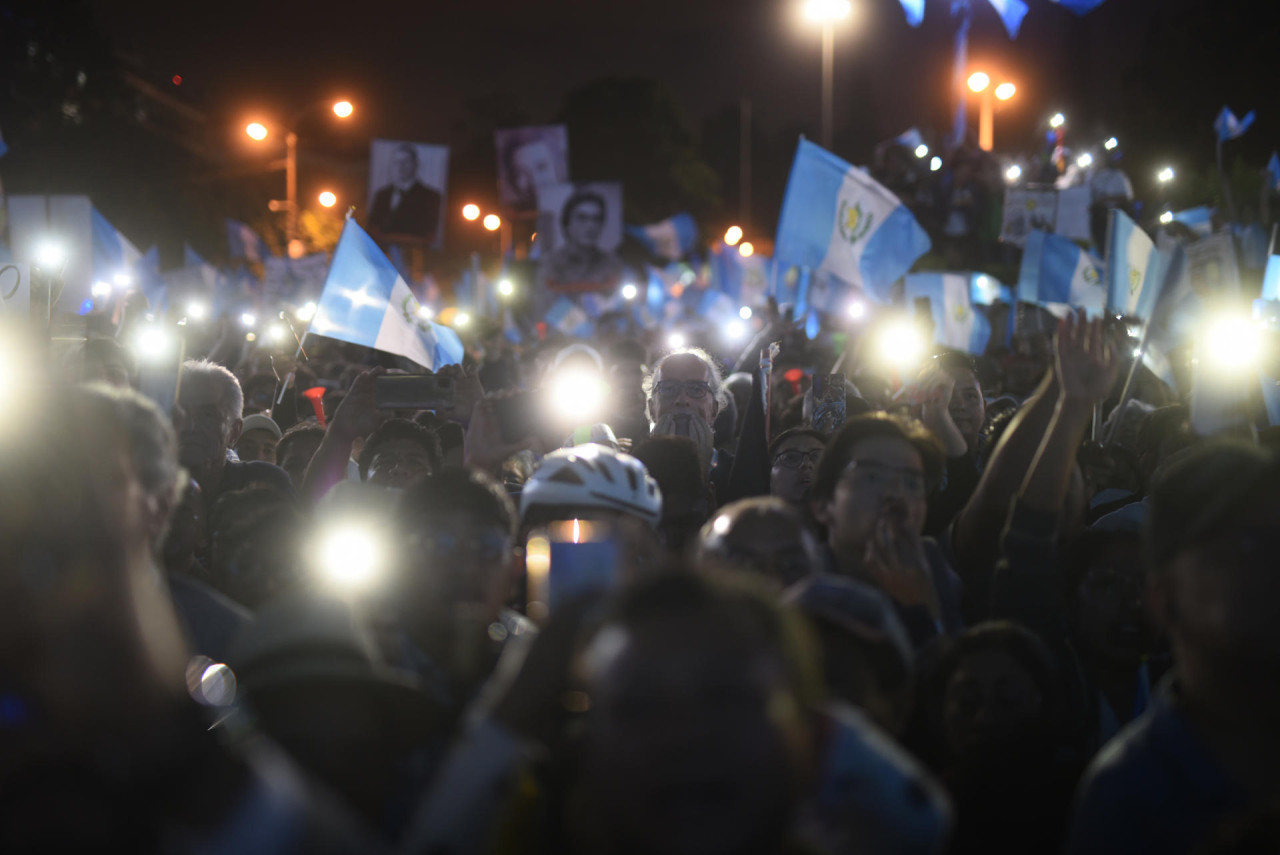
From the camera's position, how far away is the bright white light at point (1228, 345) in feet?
14.6

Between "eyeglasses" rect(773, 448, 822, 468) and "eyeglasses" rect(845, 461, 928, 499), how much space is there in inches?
53.3

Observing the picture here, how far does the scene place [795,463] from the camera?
4.87m

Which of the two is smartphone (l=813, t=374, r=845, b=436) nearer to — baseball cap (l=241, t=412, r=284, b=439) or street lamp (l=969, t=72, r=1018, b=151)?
baseball cap (l=241, t=412, r=284, b=439)

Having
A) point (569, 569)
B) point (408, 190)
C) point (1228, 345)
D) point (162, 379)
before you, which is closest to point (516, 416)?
point (162, 379)

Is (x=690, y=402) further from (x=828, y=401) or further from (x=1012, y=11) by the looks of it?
(x=1012, y=11)

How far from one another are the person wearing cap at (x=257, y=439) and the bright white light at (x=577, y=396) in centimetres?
161

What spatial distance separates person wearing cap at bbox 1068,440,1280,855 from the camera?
6.81ft

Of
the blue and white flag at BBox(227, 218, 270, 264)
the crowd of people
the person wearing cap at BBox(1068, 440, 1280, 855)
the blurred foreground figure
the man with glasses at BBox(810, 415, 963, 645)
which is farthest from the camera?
the blue and white flag at BBox(227, 218, 270, 264)

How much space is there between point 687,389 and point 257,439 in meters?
2.44

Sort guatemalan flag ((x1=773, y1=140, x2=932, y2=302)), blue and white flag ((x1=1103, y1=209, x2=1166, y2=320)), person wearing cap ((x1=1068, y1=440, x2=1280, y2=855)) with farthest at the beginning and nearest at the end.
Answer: guatemalan flag ((x1=773, y1=140, x2=932, y2=302)), blue and white flag ((x1=1103, y1=209, x2=1166, y2=320)), person wearing cap ((x1=1068, y1=440, x2=1280, y2=855))

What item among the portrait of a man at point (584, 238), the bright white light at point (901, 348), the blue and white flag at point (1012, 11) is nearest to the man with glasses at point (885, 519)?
the bright white light at point (901, 348)

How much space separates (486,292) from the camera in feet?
63.8

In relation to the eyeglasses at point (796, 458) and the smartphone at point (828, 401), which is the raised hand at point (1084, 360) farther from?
the smartphone at point (828, 401)

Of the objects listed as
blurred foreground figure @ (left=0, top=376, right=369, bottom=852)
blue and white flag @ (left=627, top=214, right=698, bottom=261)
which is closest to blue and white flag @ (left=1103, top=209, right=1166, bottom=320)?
blurred foreground figure @ (left=0, top=376, right=369, bottom=852)
